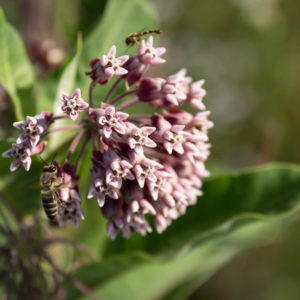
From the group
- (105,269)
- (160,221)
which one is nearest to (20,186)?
(105,269)

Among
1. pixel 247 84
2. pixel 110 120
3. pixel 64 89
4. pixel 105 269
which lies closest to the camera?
pixel 110 120

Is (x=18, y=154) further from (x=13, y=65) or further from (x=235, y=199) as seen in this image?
(x=235, y=199)

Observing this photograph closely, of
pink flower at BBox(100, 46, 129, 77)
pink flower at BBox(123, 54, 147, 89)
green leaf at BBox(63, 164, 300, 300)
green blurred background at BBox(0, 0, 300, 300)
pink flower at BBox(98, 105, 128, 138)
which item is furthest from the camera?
green blurred background at BBox(0, 0, 300, 300)

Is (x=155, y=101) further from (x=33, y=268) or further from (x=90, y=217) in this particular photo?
(x=90, y=217)

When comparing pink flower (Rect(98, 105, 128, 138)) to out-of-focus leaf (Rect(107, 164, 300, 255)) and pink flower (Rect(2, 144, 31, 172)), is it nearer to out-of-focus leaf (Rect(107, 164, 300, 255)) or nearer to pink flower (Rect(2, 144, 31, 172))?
pink flower (Rect(2, 144, 31, 172))

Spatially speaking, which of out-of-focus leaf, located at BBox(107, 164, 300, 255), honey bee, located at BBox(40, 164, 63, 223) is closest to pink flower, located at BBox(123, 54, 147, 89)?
honey bee, located at BBox(40, 164, 63, 223)

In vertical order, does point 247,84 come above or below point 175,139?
above
